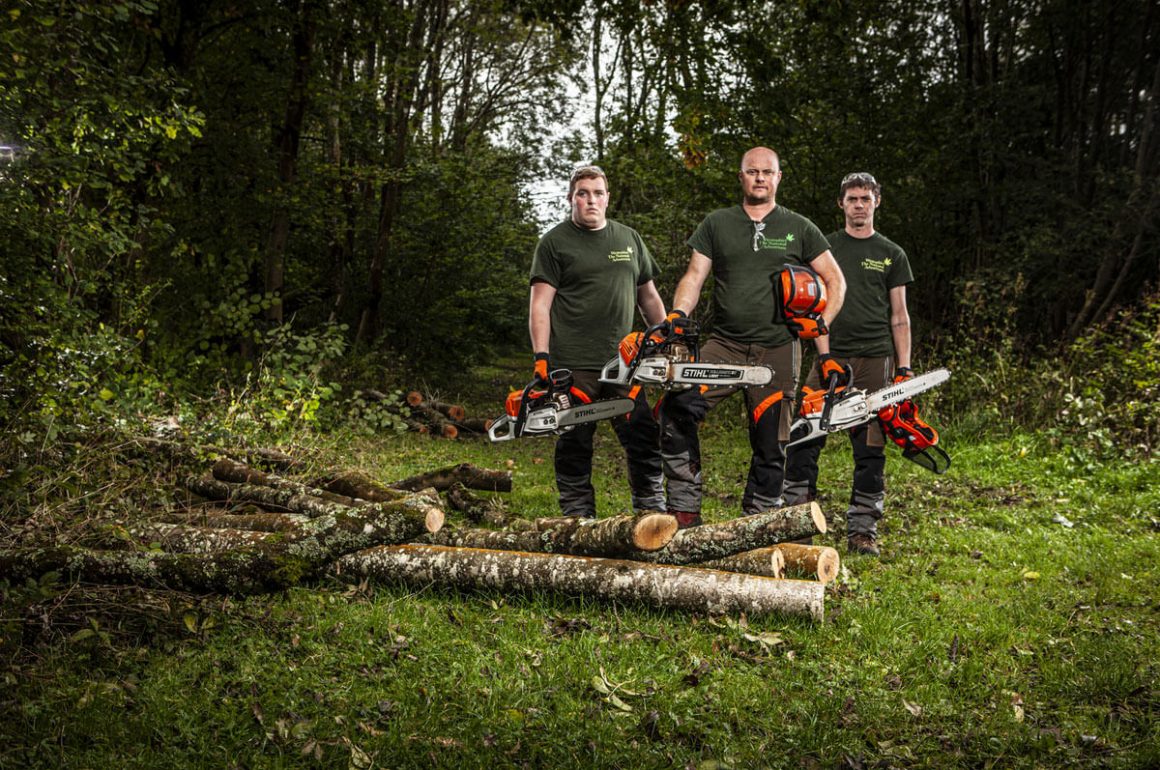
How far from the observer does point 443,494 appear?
6.25 m

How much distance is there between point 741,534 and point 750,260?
5.78ft

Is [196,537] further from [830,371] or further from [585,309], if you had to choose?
[830,371]

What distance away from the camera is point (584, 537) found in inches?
152

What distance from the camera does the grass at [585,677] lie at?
2.62 meters

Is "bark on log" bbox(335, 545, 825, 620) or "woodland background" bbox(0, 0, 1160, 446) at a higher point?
"woodland background" bbox(0, 0, 1160, 446)

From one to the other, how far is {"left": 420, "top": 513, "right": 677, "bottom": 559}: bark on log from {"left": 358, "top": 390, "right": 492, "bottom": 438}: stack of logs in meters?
5.68

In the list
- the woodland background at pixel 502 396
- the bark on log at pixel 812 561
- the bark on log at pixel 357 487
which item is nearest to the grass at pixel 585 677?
the woodland background at pixel 502 396

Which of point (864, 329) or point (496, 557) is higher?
point (864, 329)

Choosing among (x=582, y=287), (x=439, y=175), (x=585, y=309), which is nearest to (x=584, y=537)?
(x=585, y=309)

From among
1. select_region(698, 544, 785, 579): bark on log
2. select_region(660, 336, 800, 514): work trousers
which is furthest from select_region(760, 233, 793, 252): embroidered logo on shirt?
select_region(698, 544, 785, 579): bark on log

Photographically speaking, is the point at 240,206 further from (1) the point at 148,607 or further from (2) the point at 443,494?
(1) the point at 148,607

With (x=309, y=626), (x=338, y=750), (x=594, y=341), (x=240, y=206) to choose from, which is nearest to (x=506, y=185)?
(x=240, y=206)

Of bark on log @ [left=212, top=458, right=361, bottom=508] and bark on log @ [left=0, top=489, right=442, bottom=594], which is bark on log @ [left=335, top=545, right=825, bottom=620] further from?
bark on log @ [left=212, top=458, right=361, bottom=508]

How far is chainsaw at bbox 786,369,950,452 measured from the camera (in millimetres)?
4602
